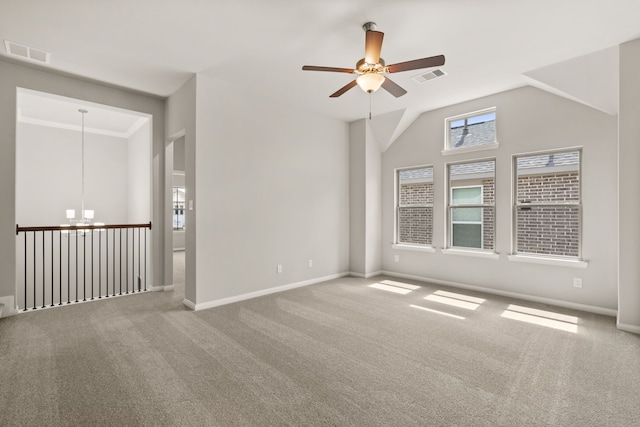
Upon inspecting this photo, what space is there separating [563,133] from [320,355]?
433 centimetres

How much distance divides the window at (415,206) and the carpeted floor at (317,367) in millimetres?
1951

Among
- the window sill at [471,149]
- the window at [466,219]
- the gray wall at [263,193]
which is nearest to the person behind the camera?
the gray wall at [263,193]

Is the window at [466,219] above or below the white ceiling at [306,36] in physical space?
below

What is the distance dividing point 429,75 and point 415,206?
255 cm

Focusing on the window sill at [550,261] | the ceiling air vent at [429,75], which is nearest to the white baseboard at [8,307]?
the ceiling air vent at [429,75]

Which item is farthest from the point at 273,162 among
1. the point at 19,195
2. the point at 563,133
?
the point at 19,195

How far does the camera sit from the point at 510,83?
14.3 ft

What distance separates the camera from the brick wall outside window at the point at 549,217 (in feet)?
13.8

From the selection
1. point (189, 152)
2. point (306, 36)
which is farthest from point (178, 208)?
point (306, 36)

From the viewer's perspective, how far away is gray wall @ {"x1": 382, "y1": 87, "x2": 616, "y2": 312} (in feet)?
12.8

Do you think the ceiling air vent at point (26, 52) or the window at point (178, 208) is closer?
the ceiling air vent at point (26, 52)

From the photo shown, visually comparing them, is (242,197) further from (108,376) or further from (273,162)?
(108,376)

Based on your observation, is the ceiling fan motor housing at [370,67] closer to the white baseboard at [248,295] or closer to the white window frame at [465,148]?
the white window frame at [465,148]

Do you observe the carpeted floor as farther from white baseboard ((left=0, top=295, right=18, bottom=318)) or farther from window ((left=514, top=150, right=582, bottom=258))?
window ((left=514, top=150, right=582, bottom=258))
